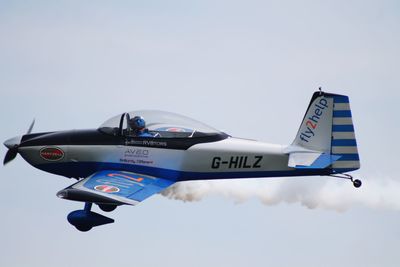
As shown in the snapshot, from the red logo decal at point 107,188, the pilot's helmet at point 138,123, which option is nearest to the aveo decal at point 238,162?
the pilot's helmet at point 138,123

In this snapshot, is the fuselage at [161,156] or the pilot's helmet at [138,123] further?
the pilot's helmet at [138,123]

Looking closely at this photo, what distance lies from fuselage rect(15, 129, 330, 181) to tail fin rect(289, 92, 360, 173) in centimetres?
45

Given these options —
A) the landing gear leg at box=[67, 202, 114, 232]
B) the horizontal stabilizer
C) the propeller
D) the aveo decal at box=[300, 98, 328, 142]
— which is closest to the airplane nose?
the propeller

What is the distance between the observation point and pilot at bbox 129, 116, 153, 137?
70.5 ft

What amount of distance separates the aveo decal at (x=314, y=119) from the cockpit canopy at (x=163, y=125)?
7.23 feet

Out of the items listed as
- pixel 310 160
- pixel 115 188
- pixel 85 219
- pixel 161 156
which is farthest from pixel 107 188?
pixel 310 160

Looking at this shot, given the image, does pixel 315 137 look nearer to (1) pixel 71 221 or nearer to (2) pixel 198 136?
(2) pixel 198 136

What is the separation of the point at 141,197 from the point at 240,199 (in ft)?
12.5

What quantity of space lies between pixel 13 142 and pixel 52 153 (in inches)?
57.5

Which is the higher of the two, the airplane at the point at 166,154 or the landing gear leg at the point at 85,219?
the airplane at the point at 166,154

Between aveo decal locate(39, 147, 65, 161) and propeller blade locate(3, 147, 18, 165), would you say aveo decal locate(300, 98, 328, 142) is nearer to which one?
aveo decal locate(39, 147, 65, 161)

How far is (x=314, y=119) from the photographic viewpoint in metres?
20.4

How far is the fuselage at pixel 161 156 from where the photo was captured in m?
20.6

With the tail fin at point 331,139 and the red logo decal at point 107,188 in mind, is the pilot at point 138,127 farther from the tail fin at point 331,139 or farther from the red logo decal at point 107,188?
the tail fin at point 331,139
